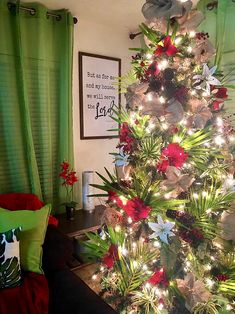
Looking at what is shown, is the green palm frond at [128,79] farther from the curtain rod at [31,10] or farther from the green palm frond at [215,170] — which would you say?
the curtain rod at [31,10]

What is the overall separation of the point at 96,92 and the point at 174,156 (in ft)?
4.87

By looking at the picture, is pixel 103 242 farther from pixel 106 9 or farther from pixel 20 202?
pixel 106 9

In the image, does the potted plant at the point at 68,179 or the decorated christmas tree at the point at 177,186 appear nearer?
the decorated christmas tree at the point at 177,186

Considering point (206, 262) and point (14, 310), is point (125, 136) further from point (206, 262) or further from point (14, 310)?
point (14, 310)

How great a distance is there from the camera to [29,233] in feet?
4.58

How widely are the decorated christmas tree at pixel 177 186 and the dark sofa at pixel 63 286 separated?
15cm

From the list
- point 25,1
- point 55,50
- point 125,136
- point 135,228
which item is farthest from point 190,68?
point 25,1

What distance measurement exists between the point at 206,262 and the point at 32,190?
1362mm

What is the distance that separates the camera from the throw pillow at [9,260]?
1213 mm

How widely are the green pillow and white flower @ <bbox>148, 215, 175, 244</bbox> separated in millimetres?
749

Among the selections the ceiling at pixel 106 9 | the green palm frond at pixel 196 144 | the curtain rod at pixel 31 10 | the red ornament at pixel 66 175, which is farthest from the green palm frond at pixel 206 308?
the curtain rod at pixel 31 10

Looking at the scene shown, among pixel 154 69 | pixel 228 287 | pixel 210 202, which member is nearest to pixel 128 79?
pixel 154 69

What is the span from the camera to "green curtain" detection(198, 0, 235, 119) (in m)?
1.70

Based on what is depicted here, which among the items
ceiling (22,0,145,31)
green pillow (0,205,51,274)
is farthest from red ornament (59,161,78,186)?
ceiling (22,0,145,31)
